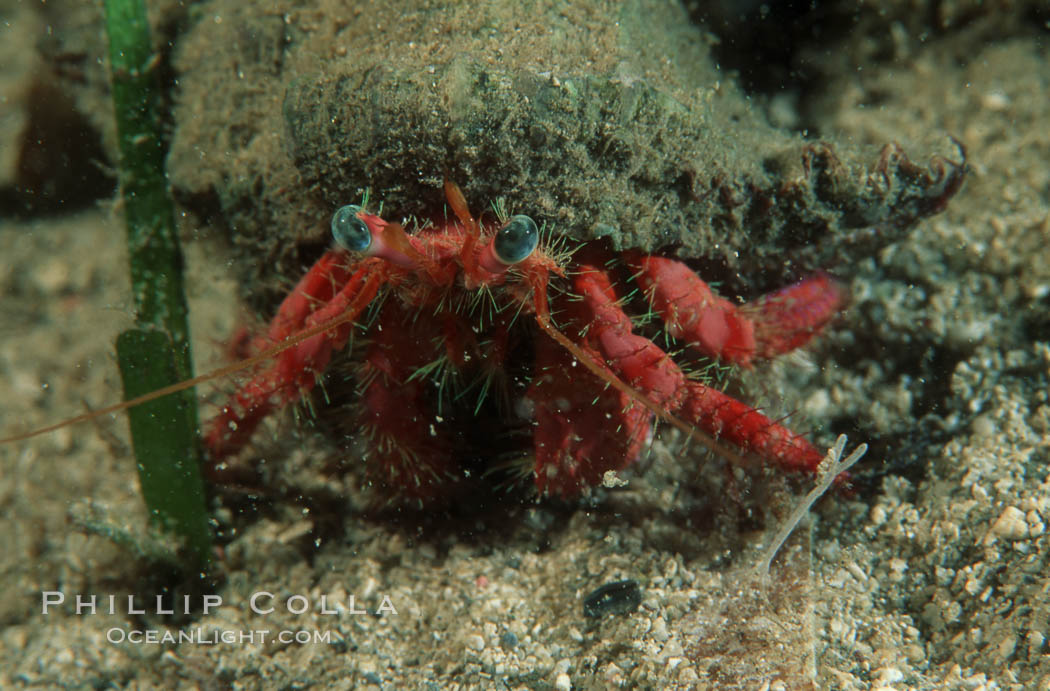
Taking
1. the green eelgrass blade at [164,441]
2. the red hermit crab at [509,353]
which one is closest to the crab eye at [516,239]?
the red hermit crab at [509,353]

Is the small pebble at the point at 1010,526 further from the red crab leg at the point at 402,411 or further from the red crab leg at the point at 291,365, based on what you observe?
the red crab leg at the point at 291,365

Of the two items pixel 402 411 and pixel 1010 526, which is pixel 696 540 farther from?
pixel 402 411

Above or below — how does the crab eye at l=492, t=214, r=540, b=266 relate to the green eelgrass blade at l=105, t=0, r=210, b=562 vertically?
above

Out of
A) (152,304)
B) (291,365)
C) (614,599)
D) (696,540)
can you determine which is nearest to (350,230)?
(291,365)

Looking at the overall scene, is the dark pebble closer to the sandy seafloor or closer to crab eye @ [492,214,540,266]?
the sandy seafloor

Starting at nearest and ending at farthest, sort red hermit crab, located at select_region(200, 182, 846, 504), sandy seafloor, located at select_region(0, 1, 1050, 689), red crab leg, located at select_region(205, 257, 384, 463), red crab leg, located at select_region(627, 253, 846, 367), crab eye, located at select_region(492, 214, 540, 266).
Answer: crab eye, located at select_region(492, 214, 540, 266), sandy seafloor, located at select_region(0, 1, 1050, 689), red hermit crab, located at select_region(200, 182, 846, 504), red crab leg, located at select_region(627, 253, 846, 367), red crab leg, located at select_region(205, 257, 384, 463)

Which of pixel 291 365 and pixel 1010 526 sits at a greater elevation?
pixel 1010 526

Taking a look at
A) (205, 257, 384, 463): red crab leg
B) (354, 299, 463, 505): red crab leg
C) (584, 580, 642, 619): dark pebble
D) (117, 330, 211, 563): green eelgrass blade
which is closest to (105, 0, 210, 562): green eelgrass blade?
(117, 330, 211, 563): green eelgrass blade
